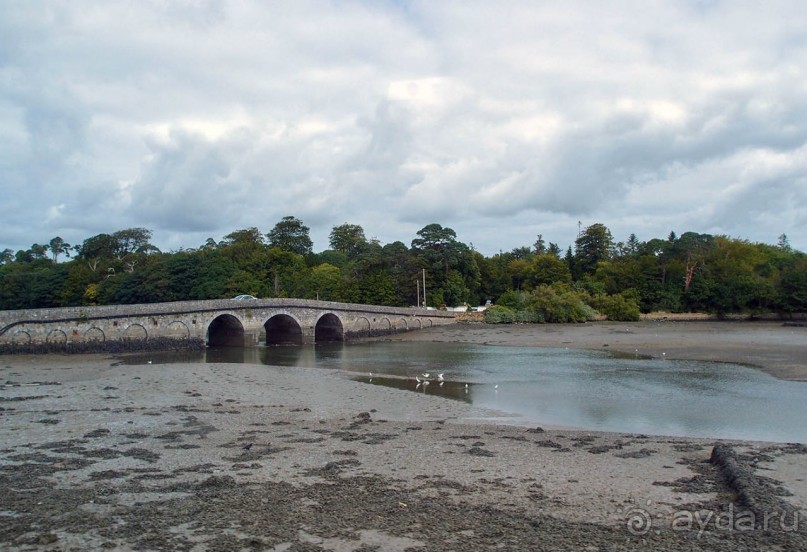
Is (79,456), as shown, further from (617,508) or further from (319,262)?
(319,262)

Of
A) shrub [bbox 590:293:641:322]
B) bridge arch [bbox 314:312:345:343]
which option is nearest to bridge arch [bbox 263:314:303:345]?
bridge arch [bbox 314:312:345:343]

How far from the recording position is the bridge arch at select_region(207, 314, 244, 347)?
1906 inches

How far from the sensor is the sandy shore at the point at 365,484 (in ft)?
23.2

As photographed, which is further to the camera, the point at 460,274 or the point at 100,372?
the point at 460,274

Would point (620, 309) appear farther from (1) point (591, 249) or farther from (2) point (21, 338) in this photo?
(2) point (21, 338)

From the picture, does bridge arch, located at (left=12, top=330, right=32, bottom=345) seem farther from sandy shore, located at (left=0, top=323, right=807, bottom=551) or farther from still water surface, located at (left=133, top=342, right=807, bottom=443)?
sandy shore, located at (left=0, top=323, right=807, bottom=551)

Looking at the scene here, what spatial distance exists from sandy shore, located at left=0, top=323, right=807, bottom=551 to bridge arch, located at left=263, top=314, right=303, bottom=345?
34363 millimetres

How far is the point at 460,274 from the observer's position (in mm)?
77000

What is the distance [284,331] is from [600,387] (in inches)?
1478

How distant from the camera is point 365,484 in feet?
30.8

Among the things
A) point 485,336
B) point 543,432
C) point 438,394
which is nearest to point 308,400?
point 438,394

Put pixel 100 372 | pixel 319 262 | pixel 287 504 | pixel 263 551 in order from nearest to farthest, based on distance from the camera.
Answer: pixel 263 551 < pixel 287 504 < pixel 100 372 < pixel 319 262

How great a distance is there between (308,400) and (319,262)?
80.7 m

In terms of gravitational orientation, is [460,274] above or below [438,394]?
above
